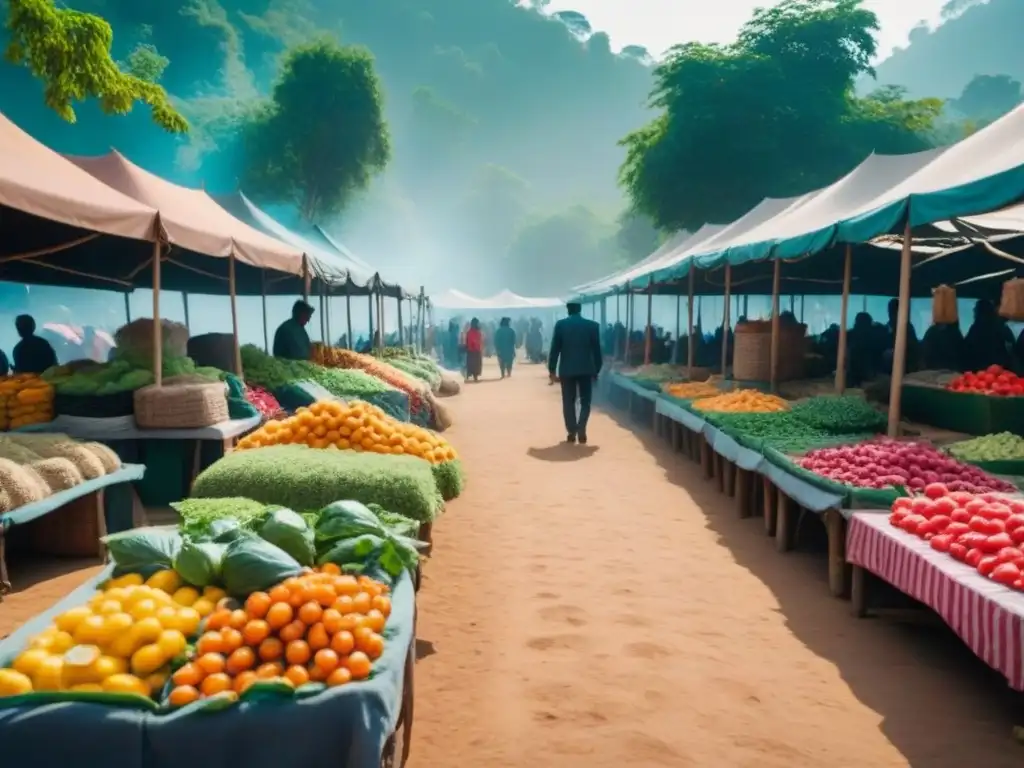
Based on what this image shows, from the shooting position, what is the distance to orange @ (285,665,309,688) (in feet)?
9.09

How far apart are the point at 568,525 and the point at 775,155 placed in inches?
914

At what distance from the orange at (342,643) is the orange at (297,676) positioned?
148mm

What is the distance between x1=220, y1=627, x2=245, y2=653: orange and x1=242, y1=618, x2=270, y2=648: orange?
0.03 m

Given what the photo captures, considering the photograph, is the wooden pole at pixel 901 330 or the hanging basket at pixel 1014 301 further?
the hanging basket at pixel 1014 301

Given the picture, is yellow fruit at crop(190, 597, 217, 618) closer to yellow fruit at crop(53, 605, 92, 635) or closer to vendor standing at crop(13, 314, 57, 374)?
yellow fruit at crop(53, 605, 92, 635)

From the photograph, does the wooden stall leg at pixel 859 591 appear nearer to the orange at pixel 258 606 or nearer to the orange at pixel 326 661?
the orange at pixel 326 661

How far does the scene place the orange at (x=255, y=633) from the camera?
9.69 ft

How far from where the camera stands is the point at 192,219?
9.38m

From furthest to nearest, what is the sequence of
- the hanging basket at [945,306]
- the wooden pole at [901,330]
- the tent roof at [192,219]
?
the hanging basket at [945,306] < the tent roof at [192,219] < the wooden pole at [901,330]

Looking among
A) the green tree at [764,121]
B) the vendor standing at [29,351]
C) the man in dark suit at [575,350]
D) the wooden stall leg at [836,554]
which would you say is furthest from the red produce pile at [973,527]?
the green tree at [764,121]

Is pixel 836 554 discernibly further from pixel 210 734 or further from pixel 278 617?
pixel 210 734

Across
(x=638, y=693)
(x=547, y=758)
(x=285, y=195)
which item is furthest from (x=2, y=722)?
(x=285, y=195)

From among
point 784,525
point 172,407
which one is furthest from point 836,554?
point 172,407

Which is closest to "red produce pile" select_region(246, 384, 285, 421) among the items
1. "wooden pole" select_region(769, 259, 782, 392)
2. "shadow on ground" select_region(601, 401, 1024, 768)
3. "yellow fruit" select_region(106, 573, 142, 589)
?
"shadow on ground" select_region(601, 401, 1024, 768)
